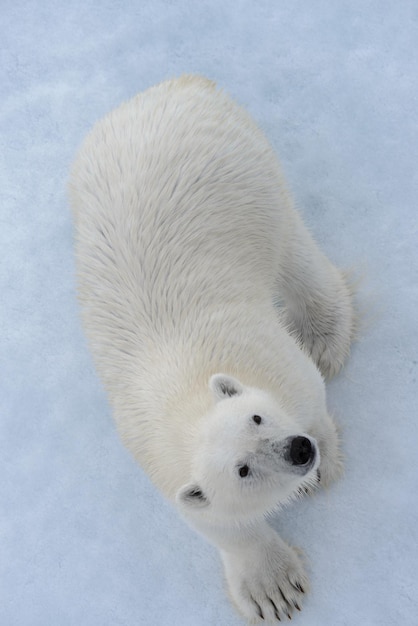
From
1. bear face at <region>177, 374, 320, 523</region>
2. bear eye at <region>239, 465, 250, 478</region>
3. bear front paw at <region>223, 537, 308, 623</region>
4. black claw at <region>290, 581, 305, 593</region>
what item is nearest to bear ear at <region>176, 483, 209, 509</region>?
bear face at <region>177, 374, 320, 523</region>

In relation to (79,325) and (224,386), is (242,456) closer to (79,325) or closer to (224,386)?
(224,386)

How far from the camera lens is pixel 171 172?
1.79 m

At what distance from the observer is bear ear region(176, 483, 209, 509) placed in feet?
4.76

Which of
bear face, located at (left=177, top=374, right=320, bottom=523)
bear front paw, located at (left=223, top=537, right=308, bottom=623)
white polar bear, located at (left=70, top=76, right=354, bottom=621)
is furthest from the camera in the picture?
bear front paw, located at (left=223, top=537, right=308, bottom=623)

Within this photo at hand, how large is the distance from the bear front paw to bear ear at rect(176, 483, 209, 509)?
0.56m

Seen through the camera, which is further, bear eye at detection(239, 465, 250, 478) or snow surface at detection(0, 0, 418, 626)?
snow surface at detection(0, 0, 418, 626)

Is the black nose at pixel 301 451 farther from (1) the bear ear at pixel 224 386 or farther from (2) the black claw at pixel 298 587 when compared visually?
(2) the black claw at pixel 298 587

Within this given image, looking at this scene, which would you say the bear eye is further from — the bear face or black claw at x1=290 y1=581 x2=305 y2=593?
black claw at x1=290 y1=581 x2=305 y2=593

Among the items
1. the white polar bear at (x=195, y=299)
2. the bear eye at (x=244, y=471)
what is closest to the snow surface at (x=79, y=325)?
the white polar bear at (x=195, y=299)

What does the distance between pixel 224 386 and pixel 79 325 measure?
1102 mm

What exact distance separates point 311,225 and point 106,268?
0.91 metres

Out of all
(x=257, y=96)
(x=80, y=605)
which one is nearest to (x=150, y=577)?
(x=80, y=605)

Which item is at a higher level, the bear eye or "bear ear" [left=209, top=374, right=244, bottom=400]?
"bear ear" [left=209, top=374, right=244, bottom=400]

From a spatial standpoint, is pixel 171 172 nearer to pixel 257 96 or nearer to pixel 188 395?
pixel 188 395
